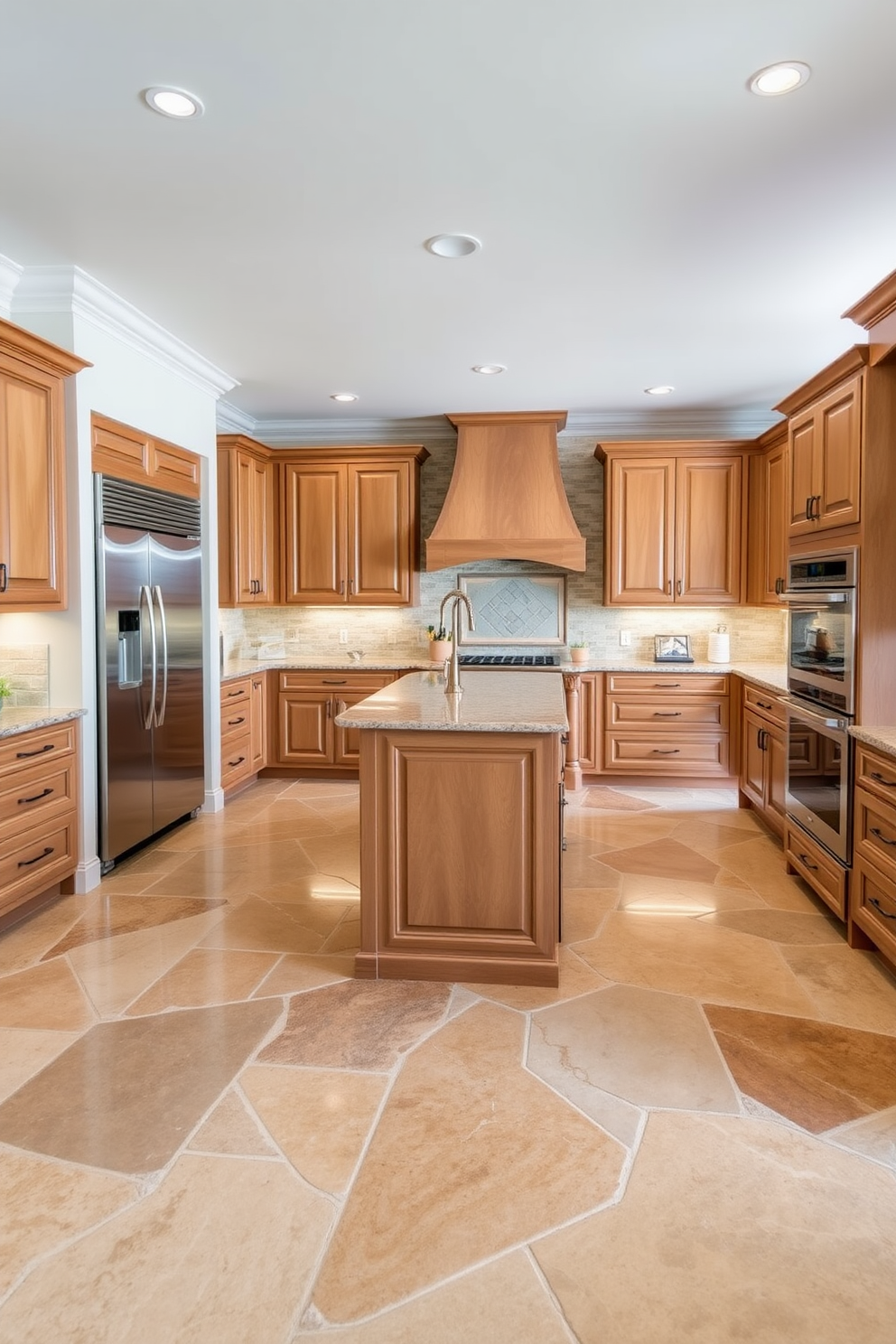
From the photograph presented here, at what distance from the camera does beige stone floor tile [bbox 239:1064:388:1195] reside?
201 cm

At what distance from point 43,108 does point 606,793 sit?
4845 millimetres

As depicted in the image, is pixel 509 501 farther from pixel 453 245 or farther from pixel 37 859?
pixel 37 859

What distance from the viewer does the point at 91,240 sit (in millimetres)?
3326

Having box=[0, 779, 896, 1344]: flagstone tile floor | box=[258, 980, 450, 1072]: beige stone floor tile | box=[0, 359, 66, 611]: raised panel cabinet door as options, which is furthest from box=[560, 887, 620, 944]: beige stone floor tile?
box=[0, 359, 66, 611]: raised panel cabinet door

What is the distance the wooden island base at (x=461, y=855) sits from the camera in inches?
114

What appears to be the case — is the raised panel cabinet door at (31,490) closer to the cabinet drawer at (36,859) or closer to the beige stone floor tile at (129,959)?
the cabinet drawer at (36,859)

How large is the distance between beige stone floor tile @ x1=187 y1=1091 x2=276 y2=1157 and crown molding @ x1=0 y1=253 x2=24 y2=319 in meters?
3.37

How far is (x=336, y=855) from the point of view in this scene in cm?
446

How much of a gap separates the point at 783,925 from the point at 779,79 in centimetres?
299

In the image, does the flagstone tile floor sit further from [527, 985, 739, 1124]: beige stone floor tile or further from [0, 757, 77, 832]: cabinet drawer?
[0, 757, 77, 832]: cabinet drawer

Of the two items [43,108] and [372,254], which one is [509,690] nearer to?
[372,254]

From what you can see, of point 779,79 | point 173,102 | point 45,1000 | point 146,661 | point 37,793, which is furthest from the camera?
point 146,661

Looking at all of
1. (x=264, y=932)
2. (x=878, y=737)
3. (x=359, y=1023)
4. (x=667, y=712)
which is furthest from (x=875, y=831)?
(x=667, y=712)

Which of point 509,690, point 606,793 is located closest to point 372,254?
point 509,690
